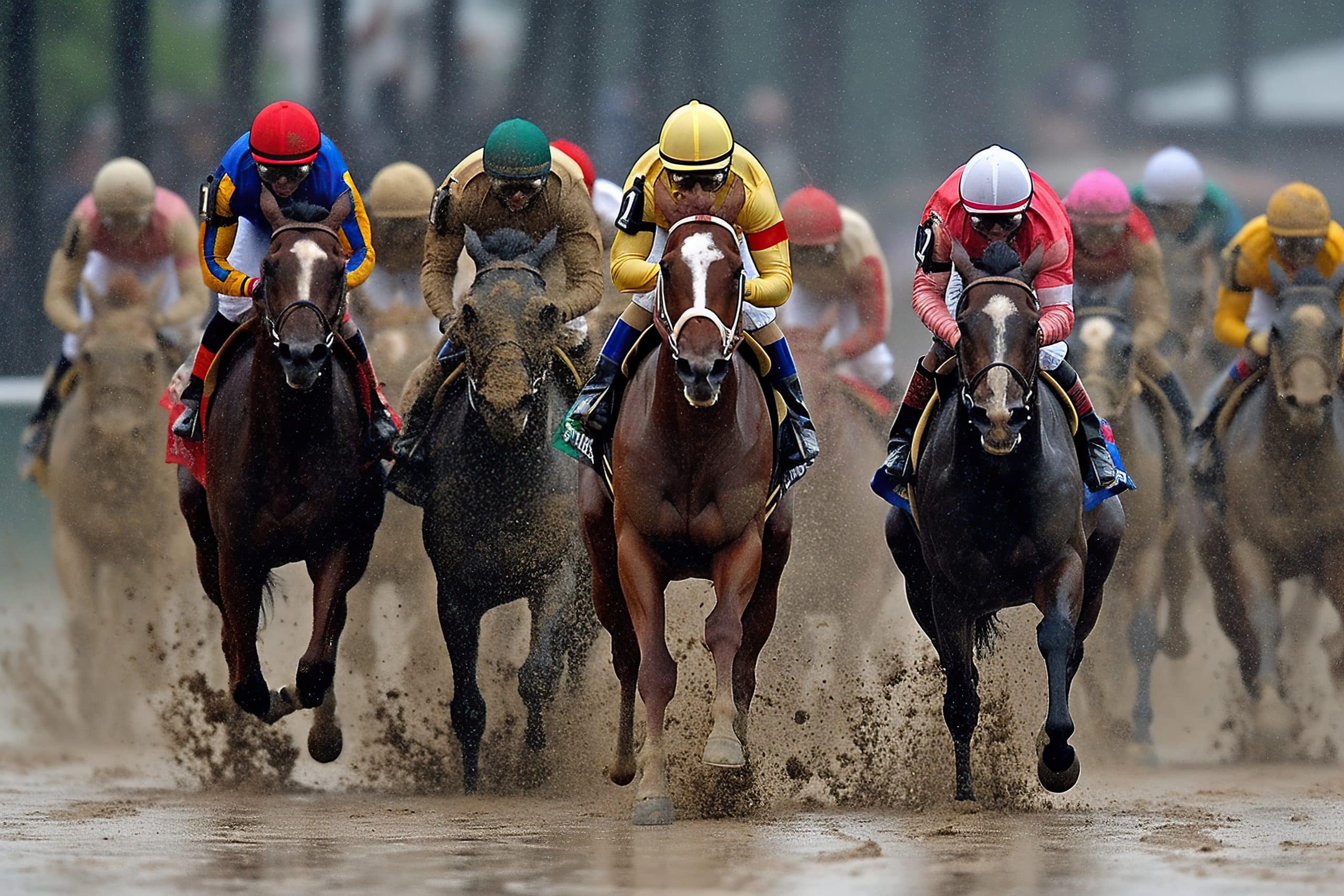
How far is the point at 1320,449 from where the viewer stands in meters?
11.5

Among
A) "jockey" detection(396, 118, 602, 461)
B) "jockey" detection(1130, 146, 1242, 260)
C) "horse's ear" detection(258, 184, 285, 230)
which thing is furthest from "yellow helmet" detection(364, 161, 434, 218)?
"jockey" detection(1130, 146, 1242, 260)

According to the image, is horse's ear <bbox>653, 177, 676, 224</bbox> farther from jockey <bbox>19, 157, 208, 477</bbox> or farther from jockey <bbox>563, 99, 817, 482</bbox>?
jockey <bbox>19, 157, 208, 477</bbox>

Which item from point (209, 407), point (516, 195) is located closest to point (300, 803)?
point (209, 407)

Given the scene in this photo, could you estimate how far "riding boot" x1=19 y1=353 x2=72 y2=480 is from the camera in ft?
43.3

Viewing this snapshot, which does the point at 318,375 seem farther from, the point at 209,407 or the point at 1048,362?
the point at 1048,362

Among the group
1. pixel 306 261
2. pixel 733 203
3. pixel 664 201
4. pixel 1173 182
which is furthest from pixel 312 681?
pixel 1173 182

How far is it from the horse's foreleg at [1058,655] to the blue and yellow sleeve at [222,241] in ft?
10.6

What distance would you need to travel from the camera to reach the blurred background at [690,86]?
62.1 feet

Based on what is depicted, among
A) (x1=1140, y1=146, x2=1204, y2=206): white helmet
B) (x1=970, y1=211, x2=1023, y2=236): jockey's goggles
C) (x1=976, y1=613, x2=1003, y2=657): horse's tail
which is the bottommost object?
(x1=976, y1=613, x2=1003, y2=657): horse's tail

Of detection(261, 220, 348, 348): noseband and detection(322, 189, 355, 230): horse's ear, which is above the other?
detection(322, 189, 355, 230): horse's ear

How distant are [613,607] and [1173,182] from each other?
5975 millimetres

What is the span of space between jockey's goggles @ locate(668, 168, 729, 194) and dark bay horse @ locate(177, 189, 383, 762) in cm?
127

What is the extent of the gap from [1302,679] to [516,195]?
4725 mm

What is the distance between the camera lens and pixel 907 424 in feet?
30.9
